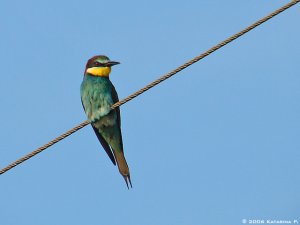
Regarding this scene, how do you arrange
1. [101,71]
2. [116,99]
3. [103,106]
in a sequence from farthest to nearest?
[101,71] → [116,99] → [103,106]

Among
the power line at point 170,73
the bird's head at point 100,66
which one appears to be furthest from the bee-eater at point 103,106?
the power line at point 170,73

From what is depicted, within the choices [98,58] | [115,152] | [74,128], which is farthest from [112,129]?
[74,128]

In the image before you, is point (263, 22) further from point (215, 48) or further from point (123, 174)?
point (123, 174)

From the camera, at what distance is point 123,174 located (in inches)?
236

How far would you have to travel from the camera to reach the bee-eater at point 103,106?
590 cm

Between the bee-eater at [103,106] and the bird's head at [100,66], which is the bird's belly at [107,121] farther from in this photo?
the bird's head at [100,66]

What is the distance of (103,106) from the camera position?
5875mm

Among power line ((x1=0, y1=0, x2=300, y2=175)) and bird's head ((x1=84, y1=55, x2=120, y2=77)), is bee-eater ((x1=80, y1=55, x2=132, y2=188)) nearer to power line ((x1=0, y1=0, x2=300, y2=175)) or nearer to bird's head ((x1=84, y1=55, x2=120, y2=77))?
bird's head ((x1=84, y1=55, x2=120, y2=77))

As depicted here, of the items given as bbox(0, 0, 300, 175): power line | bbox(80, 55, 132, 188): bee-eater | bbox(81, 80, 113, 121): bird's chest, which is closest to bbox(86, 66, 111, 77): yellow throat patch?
bbox(80, 55, 132, 188): bee-eater

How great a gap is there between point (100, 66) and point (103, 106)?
522mm

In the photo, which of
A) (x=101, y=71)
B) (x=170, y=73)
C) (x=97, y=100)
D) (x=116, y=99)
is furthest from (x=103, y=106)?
(x=170, y=73)

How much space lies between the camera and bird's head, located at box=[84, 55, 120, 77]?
246 inches

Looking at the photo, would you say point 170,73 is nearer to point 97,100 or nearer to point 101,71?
point 97,100

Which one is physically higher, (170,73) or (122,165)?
(170,73)
